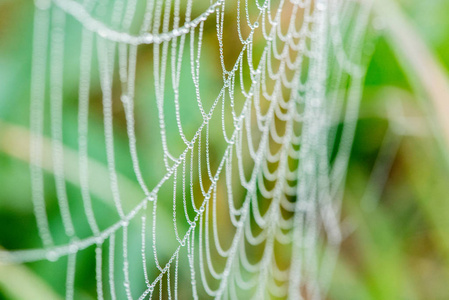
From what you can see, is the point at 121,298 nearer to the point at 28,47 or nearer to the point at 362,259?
the point at 28,47

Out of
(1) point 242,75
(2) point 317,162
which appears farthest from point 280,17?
(2) point 317,162

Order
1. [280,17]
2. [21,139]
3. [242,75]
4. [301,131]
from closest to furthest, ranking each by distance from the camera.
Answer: [21,139], [242,75], [280,17], [301,131]

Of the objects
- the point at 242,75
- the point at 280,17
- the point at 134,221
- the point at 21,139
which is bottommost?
the point at 134,221

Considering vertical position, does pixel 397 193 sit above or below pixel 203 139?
below

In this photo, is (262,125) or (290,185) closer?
(262,125)

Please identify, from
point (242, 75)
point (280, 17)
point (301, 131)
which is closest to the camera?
point (242, 75)

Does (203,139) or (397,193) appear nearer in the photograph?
(203,139)

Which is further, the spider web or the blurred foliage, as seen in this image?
the blurred foliage

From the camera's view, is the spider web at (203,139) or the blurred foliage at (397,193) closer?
the spider web at (203,139)
